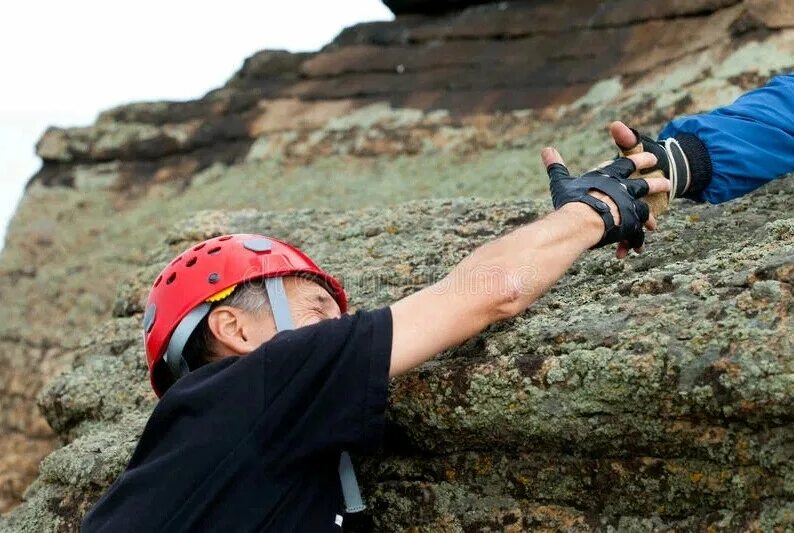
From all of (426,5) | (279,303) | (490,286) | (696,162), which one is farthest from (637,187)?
(426,5)

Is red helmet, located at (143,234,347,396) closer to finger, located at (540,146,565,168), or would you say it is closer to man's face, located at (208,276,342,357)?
man's face, located at (208,276,342,357)

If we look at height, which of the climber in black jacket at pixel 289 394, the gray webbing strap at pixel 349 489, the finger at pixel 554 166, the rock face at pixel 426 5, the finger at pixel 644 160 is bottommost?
the gray webbing strap at pixel 349 489

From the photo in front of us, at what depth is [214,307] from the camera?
3.28 meters

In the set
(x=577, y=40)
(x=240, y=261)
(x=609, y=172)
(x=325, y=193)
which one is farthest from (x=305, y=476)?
(x=577, y=40)

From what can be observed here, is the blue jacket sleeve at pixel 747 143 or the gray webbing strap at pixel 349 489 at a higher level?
the blue jacket sleeve at pixel 747 143

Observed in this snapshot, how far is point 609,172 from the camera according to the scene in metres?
3.55

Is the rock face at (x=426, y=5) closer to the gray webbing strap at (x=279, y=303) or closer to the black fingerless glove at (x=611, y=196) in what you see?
the black fingerless glove at (x=611, y=196)

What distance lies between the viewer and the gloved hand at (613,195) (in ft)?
10.9

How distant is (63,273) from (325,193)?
9.35 feet

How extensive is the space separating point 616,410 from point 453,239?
1672 millimetres

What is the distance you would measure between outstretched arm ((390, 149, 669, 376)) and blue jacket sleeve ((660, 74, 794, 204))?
50 centimetres

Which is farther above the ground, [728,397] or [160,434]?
[160,434]

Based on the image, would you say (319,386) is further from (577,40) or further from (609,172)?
(577,40)

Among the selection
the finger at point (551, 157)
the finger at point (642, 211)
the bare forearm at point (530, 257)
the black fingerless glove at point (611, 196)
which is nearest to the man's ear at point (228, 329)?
the bare forearm at point (530, 257)
